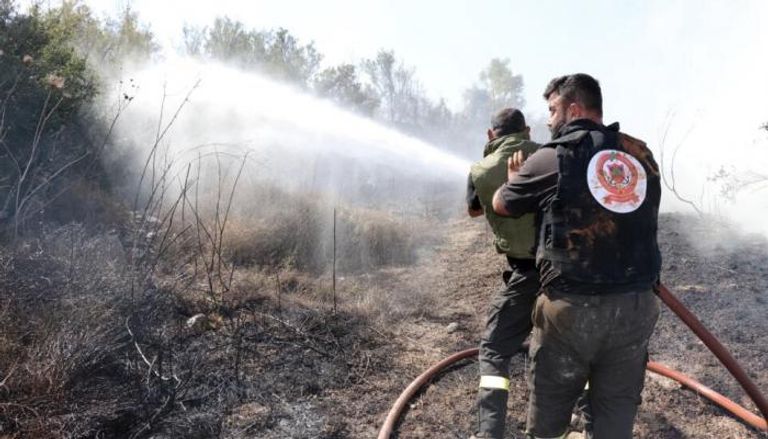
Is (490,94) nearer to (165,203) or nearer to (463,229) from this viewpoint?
(463,229)

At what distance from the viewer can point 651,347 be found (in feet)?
13.9

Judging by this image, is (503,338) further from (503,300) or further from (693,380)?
(693,380)

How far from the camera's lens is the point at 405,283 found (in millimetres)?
6789

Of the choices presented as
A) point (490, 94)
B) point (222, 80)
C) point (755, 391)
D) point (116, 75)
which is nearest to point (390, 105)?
point (490, 94)

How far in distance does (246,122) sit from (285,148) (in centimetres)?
127

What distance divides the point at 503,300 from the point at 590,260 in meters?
0.88

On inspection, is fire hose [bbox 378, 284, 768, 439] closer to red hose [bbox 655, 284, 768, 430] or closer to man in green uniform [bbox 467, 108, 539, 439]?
red hose [bbox 655, 284, 768, 430]

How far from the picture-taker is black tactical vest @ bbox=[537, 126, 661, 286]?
217 cm

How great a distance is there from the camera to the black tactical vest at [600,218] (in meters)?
2.17

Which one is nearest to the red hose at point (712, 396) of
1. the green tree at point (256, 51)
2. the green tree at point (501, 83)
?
the green tree at point (256, 51)

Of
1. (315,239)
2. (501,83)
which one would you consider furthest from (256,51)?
(501,83)

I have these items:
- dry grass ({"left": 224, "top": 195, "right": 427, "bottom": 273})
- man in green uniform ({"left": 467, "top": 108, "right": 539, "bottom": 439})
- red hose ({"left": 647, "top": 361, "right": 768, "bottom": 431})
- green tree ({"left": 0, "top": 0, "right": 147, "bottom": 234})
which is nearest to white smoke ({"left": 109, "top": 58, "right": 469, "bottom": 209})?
green tree ({"left": 0, "top": 0, "right": 147, "bottom": 234})

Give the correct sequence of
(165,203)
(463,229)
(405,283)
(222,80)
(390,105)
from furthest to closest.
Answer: (390,105), (222,80), (463,229), (165,203), (405,283)

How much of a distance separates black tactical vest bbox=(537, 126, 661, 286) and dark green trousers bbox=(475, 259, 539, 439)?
704 mm
